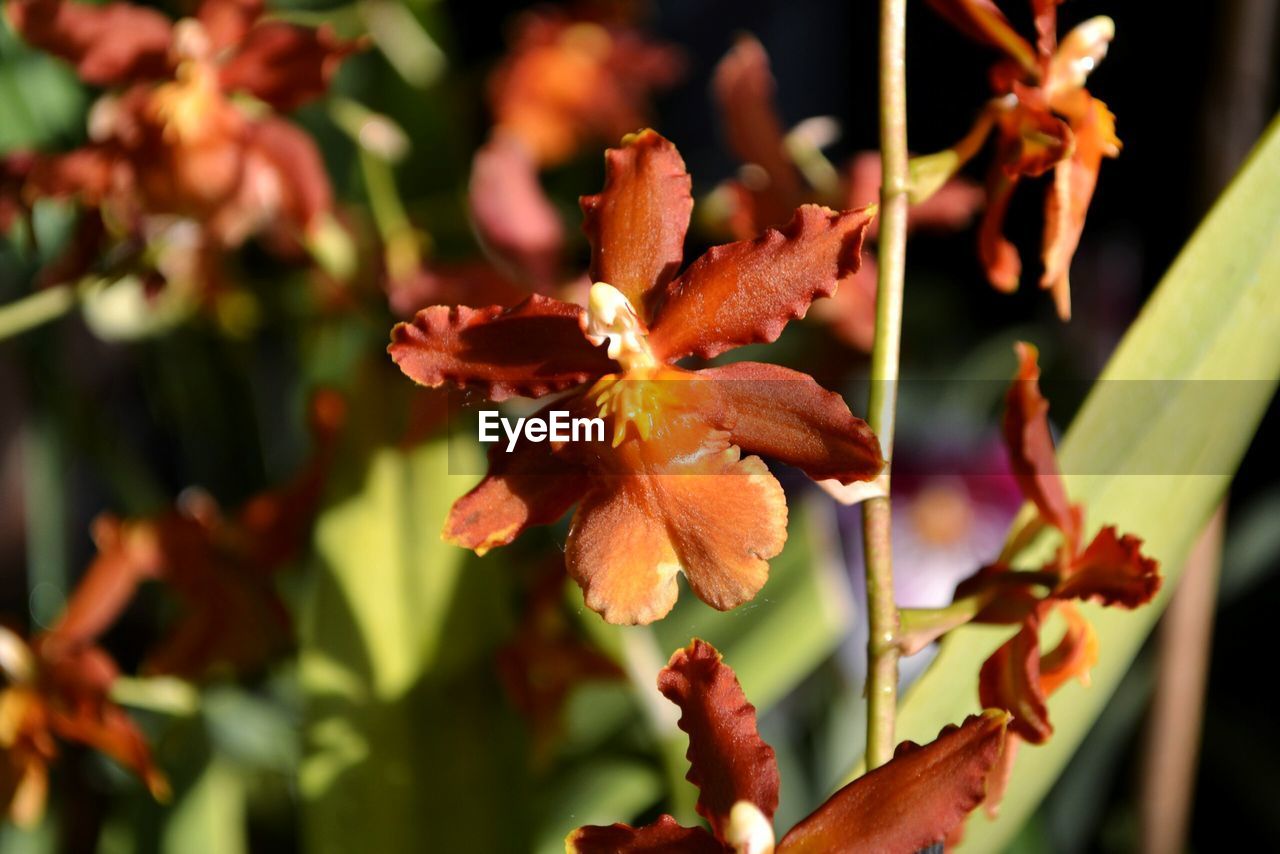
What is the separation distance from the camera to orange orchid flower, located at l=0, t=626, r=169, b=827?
0.51m

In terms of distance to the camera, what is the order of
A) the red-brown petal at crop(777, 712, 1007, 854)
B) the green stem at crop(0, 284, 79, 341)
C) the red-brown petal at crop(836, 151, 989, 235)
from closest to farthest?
the red-brown petal at crop(777, 712, 1007, 854), the green stem at crop(0, 284, 79, 341), the red-brown petal at crop(836, 151, 989, 235)

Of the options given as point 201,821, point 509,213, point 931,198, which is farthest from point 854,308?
point 201,821

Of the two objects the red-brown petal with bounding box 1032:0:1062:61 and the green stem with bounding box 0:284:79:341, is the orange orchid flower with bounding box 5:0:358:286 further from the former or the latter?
the red-brown petal with bounding box 1032:0:1062:61

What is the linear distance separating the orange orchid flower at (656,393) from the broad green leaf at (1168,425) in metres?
0.13

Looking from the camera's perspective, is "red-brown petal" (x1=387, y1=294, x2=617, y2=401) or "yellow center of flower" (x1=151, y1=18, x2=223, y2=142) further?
"yellow center of flower" (x1=151, y1=18, x2=223, y2=142)

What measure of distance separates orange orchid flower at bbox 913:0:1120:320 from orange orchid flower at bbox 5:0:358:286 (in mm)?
272

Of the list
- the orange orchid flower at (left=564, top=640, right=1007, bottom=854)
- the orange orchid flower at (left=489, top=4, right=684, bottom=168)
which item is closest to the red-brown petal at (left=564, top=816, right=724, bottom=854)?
the orange orchid flower at (left=564, top=640, right=1007, bottom=854)

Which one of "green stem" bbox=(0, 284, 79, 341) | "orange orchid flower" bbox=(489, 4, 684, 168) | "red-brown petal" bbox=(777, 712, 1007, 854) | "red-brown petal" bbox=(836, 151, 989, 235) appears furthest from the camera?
"orange orchid flower" bbox=(489, 4, 684, 168)

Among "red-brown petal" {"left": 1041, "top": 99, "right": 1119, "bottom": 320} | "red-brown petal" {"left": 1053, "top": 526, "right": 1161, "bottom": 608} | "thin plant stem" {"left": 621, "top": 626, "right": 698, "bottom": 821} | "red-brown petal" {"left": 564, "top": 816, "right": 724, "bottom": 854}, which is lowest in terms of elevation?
"thin plant stem" {"left": 621, "top": 626, "right": 698, "bottom": 821}

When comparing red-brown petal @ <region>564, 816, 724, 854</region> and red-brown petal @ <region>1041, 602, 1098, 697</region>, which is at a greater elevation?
red-brown petal @ <region>1041, 602, 1098, 697</region>

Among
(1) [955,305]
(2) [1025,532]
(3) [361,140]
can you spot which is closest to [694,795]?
(2) [1025,532]

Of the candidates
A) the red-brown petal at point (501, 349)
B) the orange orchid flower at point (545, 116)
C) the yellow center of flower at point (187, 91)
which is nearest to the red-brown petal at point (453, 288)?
the orange orchid flower at point (545, 116)

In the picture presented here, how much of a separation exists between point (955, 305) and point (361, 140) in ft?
2.15

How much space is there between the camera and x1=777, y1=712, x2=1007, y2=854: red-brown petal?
0.28 m
